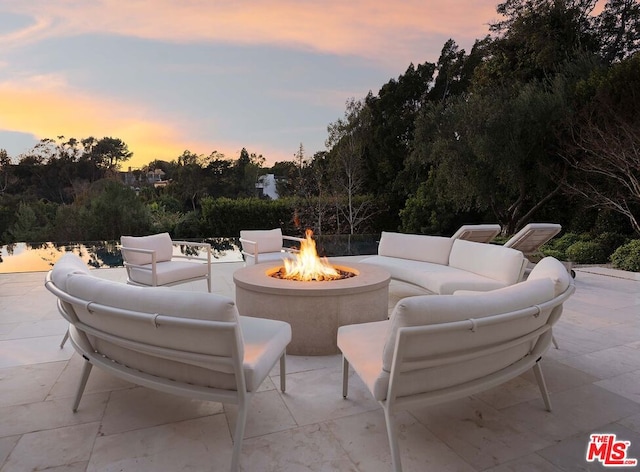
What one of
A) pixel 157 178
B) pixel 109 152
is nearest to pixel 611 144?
pixel 157 178

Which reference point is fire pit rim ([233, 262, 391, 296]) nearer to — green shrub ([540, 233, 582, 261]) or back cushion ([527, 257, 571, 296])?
back cushion ([527, 257, 571, 296])

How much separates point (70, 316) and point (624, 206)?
11.0 metres

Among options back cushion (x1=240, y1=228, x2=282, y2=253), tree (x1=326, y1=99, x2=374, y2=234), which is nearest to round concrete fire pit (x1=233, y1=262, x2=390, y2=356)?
back cushion (x1=240, y1=228, x2=282, y2=253)

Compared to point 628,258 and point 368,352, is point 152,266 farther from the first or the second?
point 628,258

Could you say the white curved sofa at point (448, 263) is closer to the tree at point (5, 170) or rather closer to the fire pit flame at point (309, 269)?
the fire pit flame at point (309, 269)

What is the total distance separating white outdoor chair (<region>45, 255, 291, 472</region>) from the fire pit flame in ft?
4.56

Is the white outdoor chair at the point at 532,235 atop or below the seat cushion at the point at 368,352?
atop

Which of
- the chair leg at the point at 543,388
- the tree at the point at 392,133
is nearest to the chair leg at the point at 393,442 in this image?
the chair leg at the point at 543,388

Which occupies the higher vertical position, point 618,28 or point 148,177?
point 618,28

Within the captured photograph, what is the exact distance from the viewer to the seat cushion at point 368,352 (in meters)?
1.66

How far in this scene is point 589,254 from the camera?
8203 millimetres

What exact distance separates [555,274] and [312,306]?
163 cm

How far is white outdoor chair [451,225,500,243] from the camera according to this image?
5121mm

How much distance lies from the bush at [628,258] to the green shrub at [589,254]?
3.42 feet
